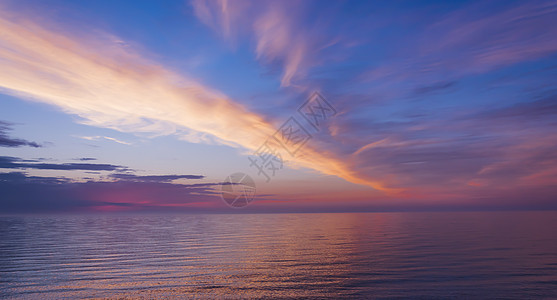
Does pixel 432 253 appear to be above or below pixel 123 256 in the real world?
above

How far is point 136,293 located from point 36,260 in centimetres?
2293

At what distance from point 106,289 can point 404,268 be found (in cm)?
2744

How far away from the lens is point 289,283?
2905 cm

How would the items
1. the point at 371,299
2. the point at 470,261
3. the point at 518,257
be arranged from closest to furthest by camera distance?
1. the point at 371,299
2. the point at 470,261
3. the point at 518,257

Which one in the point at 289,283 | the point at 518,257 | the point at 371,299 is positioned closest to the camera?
the point at 371,299

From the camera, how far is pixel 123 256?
43.9 meters

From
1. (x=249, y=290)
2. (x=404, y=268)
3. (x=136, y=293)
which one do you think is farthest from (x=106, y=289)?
(x=404, y=268)

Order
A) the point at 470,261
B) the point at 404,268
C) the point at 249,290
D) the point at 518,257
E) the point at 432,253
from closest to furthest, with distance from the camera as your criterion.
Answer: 1. the point at 249,290
2. the point at 404,268
3. the point at 470,261
4. the point at 518,257
5. the point at 432,253

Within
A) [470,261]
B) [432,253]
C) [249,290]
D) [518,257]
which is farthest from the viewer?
[432,253]

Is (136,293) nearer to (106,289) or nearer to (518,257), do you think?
(106,289)

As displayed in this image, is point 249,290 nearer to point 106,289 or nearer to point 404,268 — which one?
point 106,289

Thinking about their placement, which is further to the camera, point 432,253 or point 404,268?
point 432,253

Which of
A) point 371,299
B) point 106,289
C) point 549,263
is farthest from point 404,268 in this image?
point 106,289

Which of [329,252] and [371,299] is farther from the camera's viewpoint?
[329,252]
